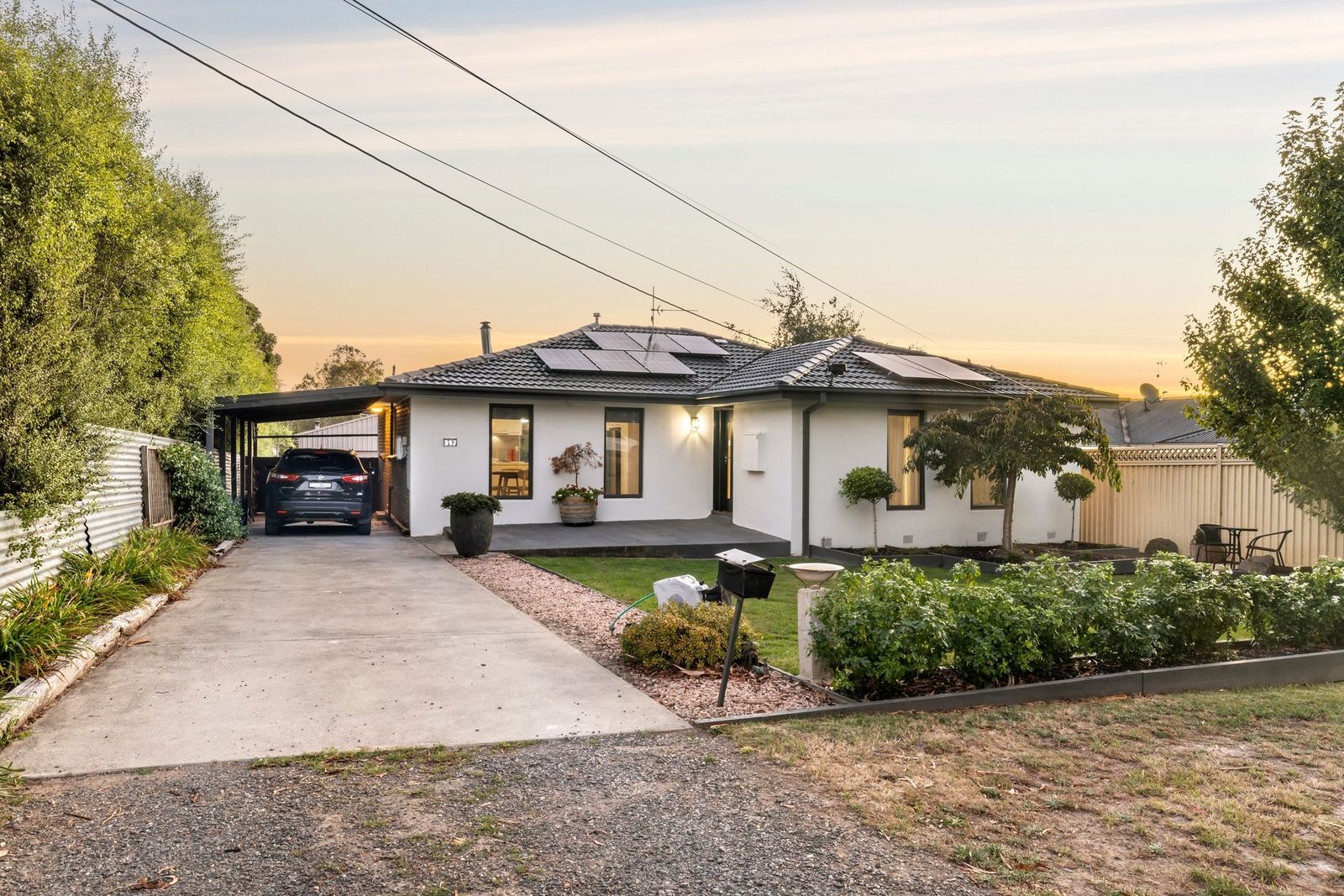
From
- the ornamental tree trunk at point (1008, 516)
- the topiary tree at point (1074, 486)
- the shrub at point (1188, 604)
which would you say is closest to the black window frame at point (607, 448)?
the ornamental tree trunk at point (1008, 516)

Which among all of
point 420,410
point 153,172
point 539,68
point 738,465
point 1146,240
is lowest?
point 738,465

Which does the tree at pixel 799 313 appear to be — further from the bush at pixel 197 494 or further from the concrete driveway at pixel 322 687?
the concrete driveway at pixel 322 687

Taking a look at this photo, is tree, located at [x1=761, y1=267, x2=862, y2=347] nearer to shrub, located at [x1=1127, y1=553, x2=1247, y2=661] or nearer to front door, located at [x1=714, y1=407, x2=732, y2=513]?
front door, located at [x1=714, y1=407, x2=732, y2=513]

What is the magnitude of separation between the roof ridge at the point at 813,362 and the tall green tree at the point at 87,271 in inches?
378

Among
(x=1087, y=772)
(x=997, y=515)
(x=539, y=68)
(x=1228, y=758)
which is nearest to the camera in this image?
(x=1087, y=772)

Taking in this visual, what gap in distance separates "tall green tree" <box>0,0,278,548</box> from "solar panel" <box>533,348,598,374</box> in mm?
6171

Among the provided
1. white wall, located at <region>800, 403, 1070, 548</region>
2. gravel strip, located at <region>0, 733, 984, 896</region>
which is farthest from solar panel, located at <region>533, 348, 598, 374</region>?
gravel strip, located at <region>0, 733, 984, 896</region>

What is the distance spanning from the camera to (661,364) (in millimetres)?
17953

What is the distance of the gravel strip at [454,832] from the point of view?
10.5ft

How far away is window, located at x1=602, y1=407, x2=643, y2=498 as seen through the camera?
16.9 m

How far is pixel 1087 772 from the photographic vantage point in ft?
14.6

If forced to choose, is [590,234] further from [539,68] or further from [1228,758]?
[1228,758]

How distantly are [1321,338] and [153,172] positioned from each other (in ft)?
58.2

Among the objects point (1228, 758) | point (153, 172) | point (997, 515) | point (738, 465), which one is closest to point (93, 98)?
point (153, 172)
